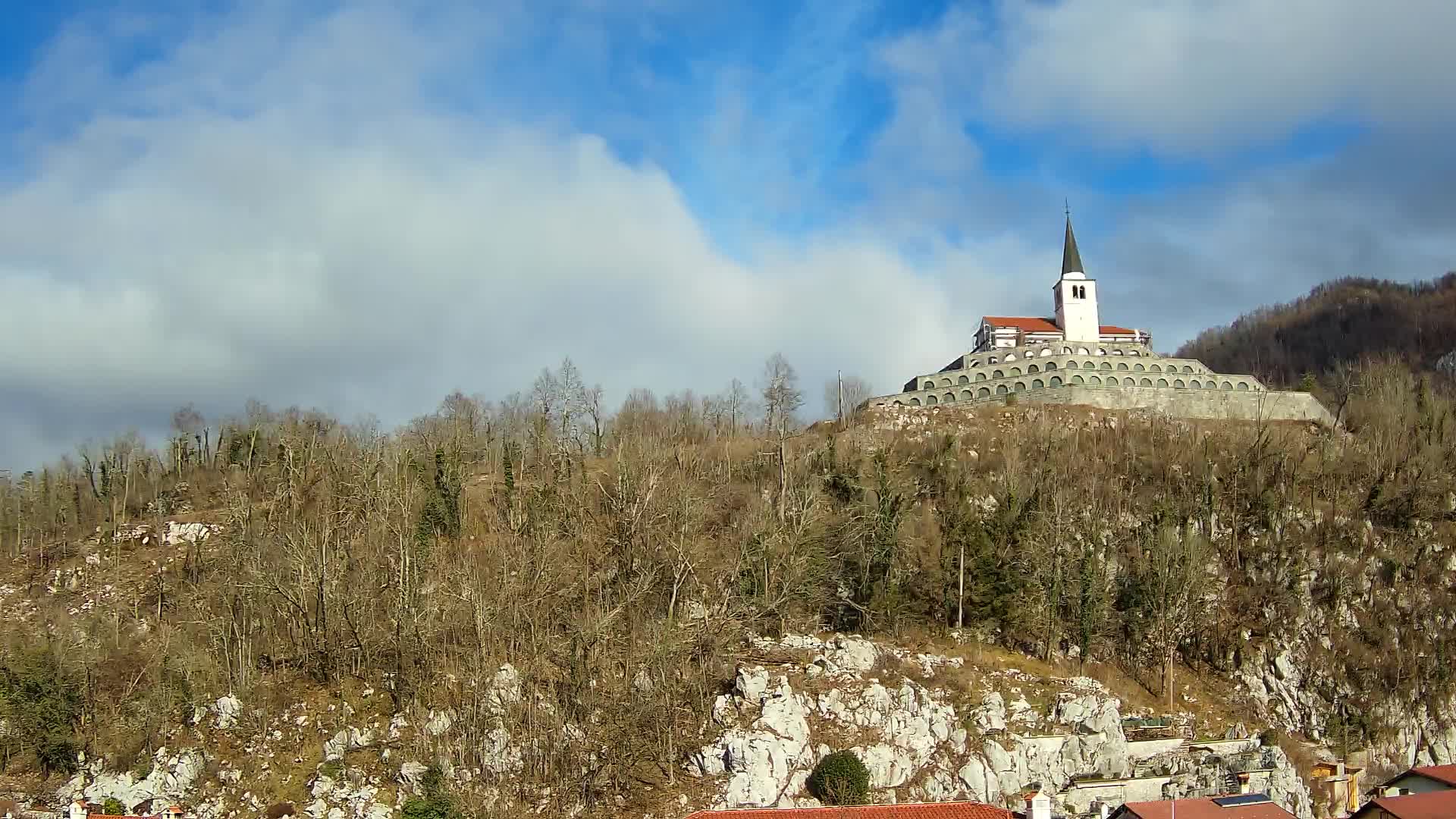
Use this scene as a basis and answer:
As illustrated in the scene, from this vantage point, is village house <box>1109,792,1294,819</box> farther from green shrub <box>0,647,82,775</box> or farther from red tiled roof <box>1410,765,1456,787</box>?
green shrub <box>0,647,82,775</box>

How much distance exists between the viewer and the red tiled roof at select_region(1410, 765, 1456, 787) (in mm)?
33312

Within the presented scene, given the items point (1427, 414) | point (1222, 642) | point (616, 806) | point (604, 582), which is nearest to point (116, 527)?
point (604, 582)

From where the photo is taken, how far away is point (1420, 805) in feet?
93.7

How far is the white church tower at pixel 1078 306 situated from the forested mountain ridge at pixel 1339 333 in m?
39.6

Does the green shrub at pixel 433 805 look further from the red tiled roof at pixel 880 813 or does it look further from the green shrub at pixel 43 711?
the green shrub at pixel 43 711

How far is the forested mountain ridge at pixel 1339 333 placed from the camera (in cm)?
13350

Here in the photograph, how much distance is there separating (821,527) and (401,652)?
17920 millimetres

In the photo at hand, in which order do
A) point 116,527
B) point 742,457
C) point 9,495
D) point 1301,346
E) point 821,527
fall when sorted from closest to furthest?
point 821,527
point 116,527
point 742,457
point 9,495
point 1301,346

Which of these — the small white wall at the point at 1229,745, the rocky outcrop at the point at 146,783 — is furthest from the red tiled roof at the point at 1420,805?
the rocky outcrop at the point at 146,783

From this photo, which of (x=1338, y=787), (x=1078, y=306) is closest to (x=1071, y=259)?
(x=1078, y=306)

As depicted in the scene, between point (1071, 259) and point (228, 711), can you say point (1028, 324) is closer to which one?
point (1071, 259)

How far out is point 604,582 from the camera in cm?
4597

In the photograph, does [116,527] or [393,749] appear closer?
[393,749]

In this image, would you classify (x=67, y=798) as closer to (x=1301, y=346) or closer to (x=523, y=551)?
(x=523, y=551)
